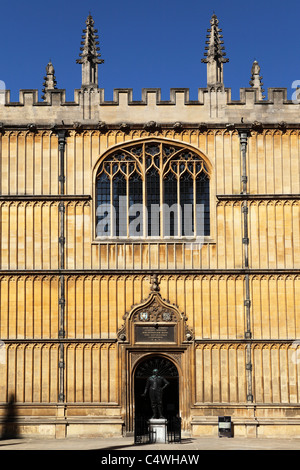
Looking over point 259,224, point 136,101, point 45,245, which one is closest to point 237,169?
point 259,224

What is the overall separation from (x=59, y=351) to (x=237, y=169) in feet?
30.7

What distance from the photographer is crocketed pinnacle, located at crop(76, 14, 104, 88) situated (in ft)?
115

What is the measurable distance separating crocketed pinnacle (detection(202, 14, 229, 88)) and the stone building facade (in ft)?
0.18

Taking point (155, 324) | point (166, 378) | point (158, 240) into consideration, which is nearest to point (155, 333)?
point (155, 324)

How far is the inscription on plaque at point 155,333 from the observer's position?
33719 mm

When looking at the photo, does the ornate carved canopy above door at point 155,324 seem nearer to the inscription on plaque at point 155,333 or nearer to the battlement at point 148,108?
the inscription on plaque at point 155,333

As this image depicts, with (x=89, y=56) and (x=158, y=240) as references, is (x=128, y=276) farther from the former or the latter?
(x=89, y=56)

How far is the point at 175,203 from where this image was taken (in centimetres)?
3453

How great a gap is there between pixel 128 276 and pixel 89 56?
8.47m

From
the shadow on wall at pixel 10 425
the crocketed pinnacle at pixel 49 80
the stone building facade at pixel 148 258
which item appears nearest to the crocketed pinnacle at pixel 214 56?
the stone building facade at pixel 148 258

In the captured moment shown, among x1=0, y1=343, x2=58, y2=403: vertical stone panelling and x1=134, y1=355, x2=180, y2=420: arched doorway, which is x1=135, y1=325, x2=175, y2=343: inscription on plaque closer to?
x1=134, y1=355, x2=180, y2=420: arched doorway

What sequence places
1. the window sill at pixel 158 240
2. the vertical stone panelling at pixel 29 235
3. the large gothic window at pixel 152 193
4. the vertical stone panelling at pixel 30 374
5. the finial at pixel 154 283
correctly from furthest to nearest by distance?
1. the large gothic window at pixel 152 193
2. the window sill at pixel 158 240
3. the vertical stone panelling at pixel 29 235
4. the finial at pixel 154 283
5. the vertical stone panelling at pixel 30 374

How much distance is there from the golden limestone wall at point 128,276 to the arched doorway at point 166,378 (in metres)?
0.79

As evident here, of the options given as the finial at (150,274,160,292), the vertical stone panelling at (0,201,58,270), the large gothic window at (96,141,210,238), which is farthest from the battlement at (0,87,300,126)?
the finial at (150,274,160,292)
